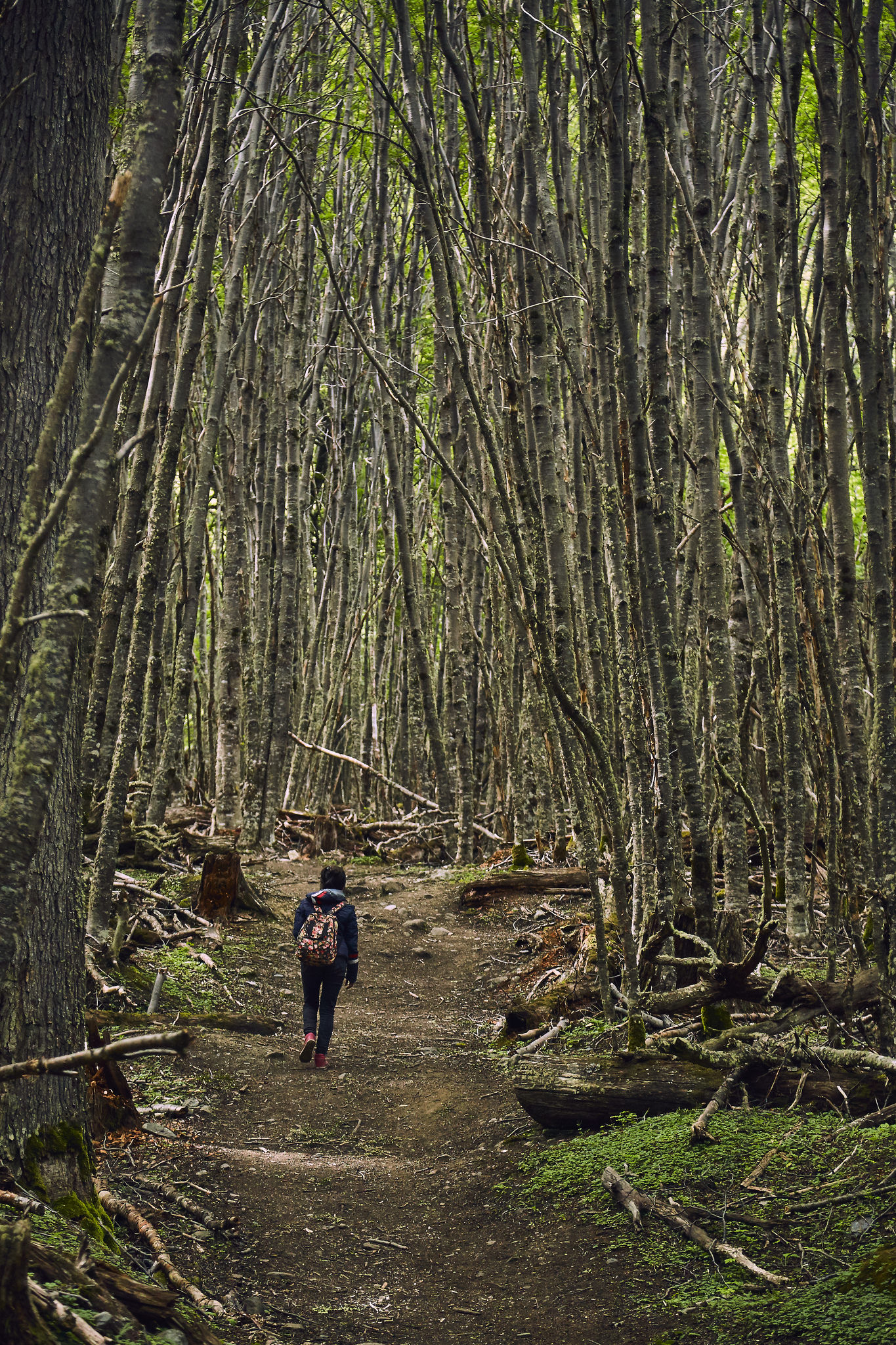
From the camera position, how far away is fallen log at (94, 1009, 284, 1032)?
155 inches

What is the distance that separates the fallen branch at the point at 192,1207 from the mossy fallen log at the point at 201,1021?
129 cm

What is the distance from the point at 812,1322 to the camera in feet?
6.22

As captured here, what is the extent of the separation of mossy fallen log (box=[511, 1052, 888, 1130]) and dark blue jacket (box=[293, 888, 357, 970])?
1.59 m

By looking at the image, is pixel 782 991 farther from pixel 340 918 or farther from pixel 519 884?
pixel 519 884

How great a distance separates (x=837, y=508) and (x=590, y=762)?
3.91ft

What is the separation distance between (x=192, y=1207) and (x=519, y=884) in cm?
453

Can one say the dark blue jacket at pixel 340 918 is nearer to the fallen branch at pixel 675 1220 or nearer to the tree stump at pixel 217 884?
the tree stump at pixel 217 884

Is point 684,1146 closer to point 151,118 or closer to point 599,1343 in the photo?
point 599,1343

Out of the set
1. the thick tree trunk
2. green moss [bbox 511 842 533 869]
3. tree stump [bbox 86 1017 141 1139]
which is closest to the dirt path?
tree stump [bbox 86 1017 141 1139]

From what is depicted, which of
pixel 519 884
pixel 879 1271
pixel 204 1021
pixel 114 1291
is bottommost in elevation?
pixel 204 1021

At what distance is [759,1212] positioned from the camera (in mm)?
2395

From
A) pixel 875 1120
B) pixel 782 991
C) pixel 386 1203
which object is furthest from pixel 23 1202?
pixel 782 991

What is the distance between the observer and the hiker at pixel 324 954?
4.43 metres

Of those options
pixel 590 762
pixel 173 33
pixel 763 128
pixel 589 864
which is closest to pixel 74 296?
pixel 173 33
